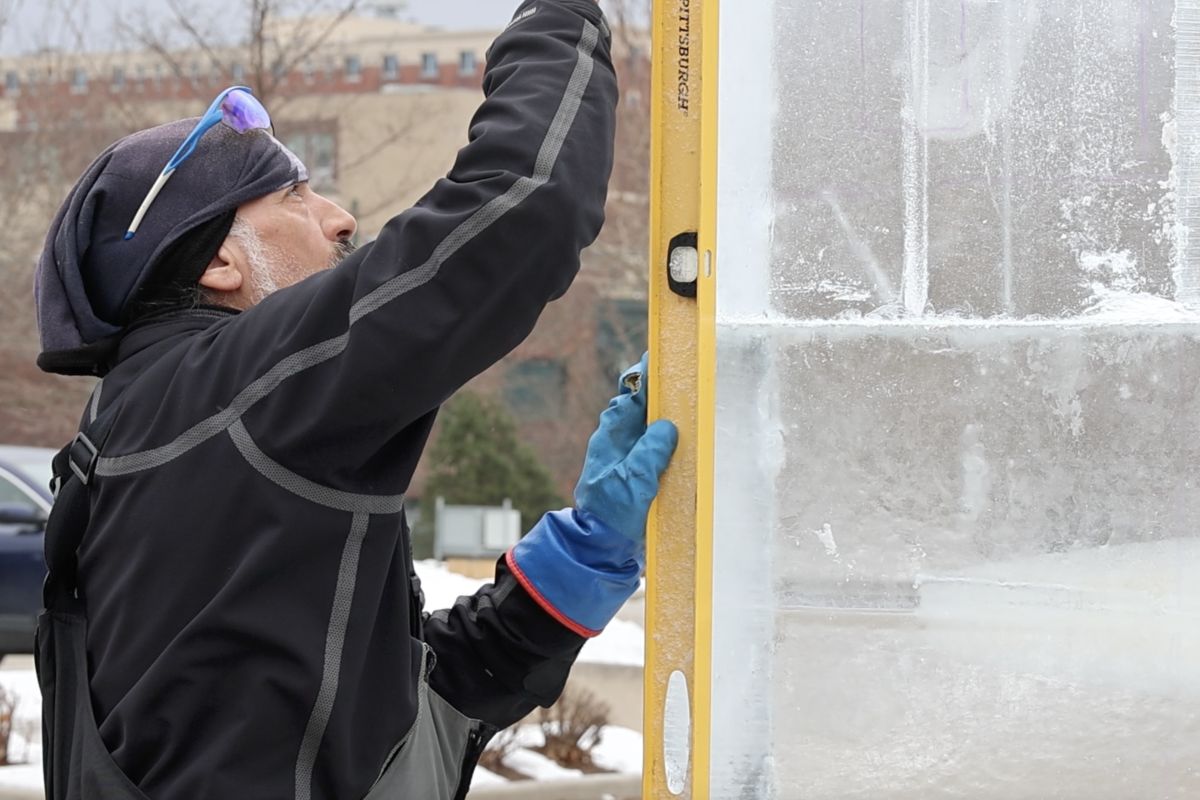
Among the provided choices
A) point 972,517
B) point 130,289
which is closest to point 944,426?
point 972,517

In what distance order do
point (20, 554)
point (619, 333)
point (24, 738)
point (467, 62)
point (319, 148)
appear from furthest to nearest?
point (467, 62), point (619, 333), point (319, 148), point (20, 554), point (24, 738)

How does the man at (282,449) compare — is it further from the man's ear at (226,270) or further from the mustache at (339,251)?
the mustache at (339,251)

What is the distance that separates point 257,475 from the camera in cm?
209

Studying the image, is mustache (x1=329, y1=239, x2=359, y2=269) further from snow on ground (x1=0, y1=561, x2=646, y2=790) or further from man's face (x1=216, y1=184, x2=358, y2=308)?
snow on ground (x1=0, y1=561, x2=646, y2=790)

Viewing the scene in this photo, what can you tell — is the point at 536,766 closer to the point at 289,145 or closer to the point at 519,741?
the point at 519,741

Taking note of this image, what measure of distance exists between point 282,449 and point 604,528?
0.60 metres

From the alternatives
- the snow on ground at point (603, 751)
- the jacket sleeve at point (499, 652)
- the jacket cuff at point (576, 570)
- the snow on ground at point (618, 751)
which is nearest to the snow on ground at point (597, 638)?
the snow on ground at point (618, 751)

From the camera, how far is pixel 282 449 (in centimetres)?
208

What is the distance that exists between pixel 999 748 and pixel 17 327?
1834cm

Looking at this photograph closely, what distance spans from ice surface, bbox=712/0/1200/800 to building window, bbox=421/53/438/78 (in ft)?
155

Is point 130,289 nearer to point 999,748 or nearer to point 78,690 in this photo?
point 78,690

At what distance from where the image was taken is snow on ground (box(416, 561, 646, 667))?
9.97 metres

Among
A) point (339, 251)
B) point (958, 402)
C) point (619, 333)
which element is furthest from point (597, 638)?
point (619, 333)

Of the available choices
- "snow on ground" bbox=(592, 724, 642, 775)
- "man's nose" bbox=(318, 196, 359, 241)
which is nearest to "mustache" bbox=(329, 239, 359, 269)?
"man's nose" bbox=(318, 196, 359, 241)
